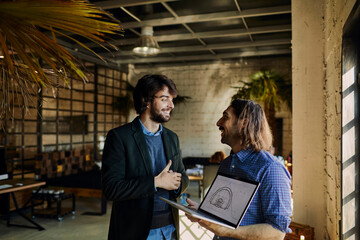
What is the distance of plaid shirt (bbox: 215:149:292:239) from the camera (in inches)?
44.8

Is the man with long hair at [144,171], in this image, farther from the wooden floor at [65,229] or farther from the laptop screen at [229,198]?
the wooden floor at [65,229]

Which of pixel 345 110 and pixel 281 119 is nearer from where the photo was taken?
pixel 345 110

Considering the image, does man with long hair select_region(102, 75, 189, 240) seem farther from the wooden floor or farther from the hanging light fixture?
the hanging light fixture

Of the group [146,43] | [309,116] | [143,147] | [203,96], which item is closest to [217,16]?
[146,43]

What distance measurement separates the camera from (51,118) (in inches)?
258

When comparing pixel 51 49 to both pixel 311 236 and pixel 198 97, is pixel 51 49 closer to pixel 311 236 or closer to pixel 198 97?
pixel 311 236

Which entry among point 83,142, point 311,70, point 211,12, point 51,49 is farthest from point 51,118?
point 51,49

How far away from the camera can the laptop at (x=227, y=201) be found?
3.64 ft

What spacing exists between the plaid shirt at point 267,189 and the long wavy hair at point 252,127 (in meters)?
0.04

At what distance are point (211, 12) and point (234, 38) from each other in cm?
182

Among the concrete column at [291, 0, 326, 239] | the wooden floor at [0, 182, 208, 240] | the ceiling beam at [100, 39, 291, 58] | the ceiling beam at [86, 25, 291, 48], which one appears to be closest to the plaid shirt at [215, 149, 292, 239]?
the concrete column at [291, 0, 326, 239]

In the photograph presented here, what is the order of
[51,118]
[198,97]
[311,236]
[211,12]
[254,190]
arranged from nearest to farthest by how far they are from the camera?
[254,190] < [311,236] < [211,12] < [51,118] < [198,97]

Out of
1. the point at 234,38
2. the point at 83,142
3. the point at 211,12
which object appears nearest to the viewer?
the point at 211,12

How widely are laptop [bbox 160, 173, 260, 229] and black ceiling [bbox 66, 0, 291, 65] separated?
9.44ft
